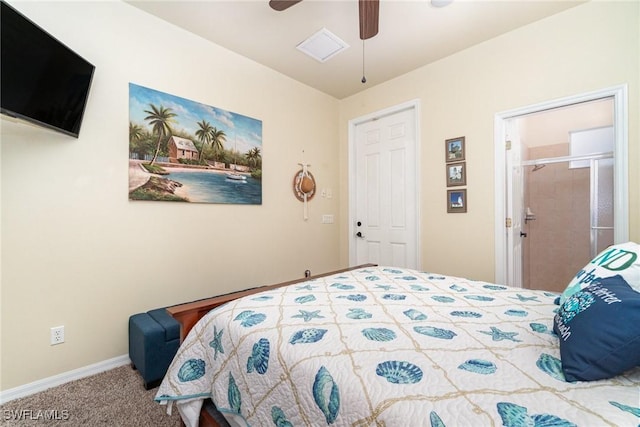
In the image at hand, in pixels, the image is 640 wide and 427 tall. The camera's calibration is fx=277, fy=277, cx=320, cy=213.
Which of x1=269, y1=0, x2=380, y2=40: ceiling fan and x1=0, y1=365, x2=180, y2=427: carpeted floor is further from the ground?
x1=269, y1=0, x2=380, y2=40: ceiling fan

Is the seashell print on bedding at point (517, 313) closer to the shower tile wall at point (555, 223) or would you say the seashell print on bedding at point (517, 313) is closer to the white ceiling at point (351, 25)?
the white ceiling at point (351, 25)

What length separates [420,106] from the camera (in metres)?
3.02

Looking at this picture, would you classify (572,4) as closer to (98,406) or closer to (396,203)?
(396,203)

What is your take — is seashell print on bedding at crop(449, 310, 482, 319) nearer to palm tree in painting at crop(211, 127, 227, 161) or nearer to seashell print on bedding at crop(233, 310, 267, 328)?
seashell print on bedding at crop(233, 310, 267, 328)

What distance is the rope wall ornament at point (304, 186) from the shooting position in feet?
10.8

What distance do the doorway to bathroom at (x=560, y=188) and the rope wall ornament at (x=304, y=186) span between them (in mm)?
1940

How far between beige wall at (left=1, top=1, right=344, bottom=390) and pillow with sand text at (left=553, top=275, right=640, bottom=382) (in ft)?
8.10

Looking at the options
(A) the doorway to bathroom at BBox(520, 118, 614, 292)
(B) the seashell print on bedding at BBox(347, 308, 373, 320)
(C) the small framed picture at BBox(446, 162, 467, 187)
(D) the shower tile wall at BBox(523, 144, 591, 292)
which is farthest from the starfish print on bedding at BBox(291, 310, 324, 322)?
(D) the shower tile wall at BBox(523, 144, 591, 292)

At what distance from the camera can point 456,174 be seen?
2768 millimetres

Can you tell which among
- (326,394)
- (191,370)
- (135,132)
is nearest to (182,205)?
(135,132)

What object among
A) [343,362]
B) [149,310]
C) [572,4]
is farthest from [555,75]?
[149,310]

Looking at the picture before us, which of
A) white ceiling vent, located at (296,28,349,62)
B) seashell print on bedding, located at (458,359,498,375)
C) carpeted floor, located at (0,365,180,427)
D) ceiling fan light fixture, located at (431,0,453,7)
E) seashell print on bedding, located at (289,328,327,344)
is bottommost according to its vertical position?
carpeted floor, located at (0,365,180,427)

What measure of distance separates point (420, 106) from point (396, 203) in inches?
43.3

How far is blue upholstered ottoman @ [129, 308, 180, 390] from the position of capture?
1.76 metres
